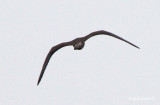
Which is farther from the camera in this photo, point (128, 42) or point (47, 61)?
point (128, 42)

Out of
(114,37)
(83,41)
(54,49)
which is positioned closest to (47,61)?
(54,49)

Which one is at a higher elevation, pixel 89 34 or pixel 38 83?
pixel 89 34

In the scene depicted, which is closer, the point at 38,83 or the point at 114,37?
the point at 38,83

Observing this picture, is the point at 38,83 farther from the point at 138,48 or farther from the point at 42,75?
the point at 138,48

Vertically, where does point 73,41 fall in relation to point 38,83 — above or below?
above

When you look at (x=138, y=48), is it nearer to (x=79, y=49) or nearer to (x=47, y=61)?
(x=79, y=49)

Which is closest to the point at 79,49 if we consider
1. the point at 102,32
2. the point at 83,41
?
the point at 83,41

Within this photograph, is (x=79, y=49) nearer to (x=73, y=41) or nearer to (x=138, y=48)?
(x=73, y=41)

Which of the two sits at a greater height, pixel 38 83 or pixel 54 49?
pixel 54 49
